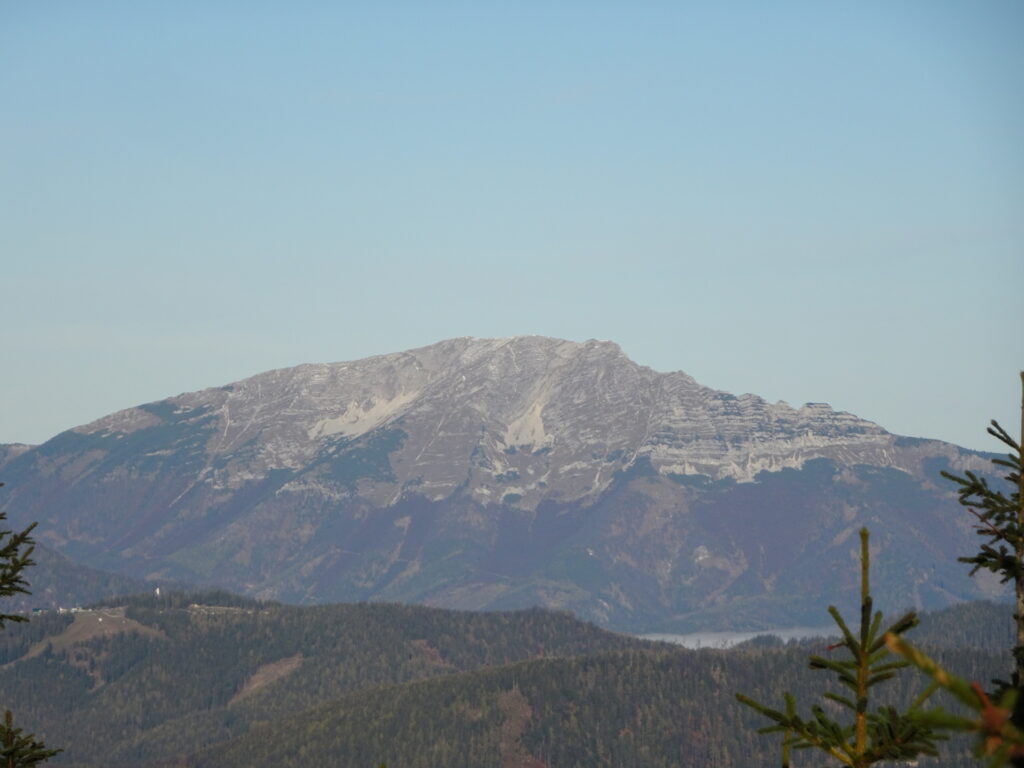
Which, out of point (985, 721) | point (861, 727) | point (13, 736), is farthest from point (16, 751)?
point (985, 721)

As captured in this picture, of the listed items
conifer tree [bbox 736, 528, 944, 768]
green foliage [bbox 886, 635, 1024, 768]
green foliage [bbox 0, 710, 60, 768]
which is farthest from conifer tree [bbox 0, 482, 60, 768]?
green foliage [bbox 886, 635, 1024, 768]

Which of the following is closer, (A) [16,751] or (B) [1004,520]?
(B) [1004,520]

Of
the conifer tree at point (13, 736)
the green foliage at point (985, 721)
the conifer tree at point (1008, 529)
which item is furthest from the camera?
the conifer tree at point (13, 736)

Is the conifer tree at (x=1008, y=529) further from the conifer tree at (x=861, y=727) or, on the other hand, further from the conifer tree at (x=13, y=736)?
the conifer tree at (x=13, y=736)

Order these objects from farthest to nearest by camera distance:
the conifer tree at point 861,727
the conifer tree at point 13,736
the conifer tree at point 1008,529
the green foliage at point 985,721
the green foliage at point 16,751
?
the conifer tree at point 13,736 → the green foliage at point 16,751 → the conifer tree at point 1008,529 → the conifer tree at point 861,727 → the green foliage at point 985,721

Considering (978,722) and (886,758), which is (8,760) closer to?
(886,758)

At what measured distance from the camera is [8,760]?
161ft

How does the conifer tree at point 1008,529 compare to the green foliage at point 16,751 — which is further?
the green foliage at point 16,751

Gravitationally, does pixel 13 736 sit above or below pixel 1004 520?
below

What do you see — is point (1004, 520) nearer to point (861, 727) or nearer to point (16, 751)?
point (861, 727)

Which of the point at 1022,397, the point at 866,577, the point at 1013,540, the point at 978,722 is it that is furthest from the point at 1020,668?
the point at 978,722

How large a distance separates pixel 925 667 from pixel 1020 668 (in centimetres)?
2798

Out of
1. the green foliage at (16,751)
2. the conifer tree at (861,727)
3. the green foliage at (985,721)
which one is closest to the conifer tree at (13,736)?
the green foliage at (16,751)

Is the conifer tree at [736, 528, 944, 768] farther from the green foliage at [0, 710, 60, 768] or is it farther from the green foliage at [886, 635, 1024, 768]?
the green foliage at [0, 710, 60, 768]
